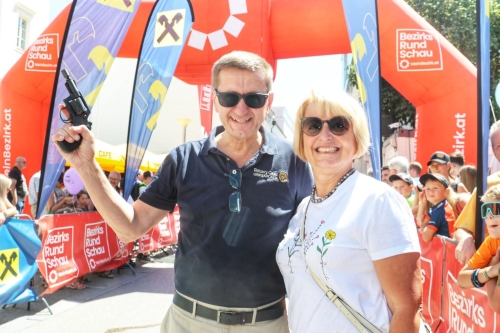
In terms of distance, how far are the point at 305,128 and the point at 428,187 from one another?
11.5 feet

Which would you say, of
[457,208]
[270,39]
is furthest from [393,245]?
[270,39]

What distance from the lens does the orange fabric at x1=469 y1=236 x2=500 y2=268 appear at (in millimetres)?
3001

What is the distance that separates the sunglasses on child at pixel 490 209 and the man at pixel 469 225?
45cm

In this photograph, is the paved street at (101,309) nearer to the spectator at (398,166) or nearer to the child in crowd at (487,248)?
the child in crowd at (487,248)

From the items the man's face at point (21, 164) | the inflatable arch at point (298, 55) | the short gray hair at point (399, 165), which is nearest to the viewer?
the inflatable arch at point (298, 55)

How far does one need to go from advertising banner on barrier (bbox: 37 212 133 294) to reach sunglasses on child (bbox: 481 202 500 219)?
471 centimetres

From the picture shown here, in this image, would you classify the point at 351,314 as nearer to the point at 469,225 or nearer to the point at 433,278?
the point at 469,225

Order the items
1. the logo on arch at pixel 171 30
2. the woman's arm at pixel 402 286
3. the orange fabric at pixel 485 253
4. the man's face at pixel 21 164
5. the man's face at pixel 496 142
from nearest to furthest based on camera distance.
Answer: the woman's arm at pixel 402 286 < the orange fabric at pixel 485 253 < the man's face at pixel 496 142 < the logo on arch at pixel 171 30 < the man's face at pixel 21 164

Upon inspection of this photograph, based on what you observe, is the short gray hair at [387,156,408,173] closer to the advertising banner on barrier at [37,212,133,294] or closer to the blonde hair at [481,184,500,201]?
the blonde hair at [481,184,500,201]

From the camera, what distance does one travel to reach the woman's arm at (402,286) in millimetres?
1438

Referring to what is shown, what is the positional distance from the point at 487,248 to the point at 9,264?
15.0ft

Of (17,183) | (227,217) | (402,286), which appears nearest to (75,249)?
(17,183)

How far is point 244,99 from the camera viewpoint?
208cm

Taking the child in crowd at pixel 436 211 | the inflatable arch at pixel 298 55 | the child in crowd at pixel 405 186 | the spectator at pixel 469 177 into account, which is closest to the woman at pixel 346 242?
the child in crowd at pixel 436 211
